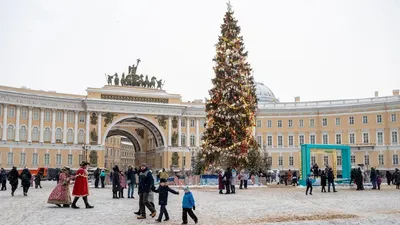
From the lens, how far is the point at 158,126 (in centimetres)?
6719

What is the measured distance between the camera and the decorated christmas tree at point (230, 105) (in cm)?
3350

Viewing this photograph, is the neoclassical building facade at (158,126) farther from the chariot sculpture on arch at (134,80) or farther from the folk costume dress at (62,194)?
the folk costume dress at (62,194)

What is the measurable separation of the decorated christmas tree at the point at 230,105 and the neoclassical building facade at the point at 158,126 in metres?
25.2

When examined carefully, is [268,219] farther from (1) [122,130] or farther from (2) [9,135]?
(1) [122,130]

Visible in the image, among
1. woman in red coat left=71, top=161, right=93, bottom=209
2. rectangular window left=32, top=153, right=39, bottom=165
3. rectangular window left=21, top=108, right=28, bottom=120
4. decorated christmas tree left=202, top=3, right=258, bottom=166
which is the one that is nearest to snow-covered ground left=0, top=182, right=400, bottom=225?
woman in red coat left=71, top=161, right=93, bottom=209

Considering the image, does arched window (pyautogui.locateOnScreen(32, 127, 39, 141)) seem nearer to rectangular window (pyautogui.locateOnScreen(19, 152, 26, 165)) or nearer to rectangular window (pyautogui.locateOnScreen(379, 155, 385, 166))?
rectangular window (pyautogui.locateOnScreen(19, 152, 26, 165))

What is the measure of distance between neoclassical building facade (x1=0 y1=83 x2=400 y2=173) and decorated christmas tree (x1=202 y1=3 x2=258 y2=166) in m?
25.2

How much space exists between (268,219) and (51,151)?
2008 inches

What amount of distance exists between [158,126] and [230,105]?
34471 millimetres

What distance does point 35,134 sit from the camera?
60.7 meters

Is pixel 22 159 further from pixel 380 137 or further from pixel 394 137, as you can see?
pixel 394 137

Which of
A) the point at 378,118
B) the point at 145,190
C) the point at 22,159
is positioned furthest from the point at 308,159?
the point at 22,159

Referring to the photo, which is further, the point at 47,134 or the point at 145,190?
the point at 47,134

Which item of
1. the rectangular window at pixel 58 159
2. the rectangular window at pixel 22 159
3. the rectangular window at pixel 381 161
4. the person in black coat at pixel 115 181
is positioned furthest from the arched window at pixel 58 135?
the rectangular window at pixel 381 161
